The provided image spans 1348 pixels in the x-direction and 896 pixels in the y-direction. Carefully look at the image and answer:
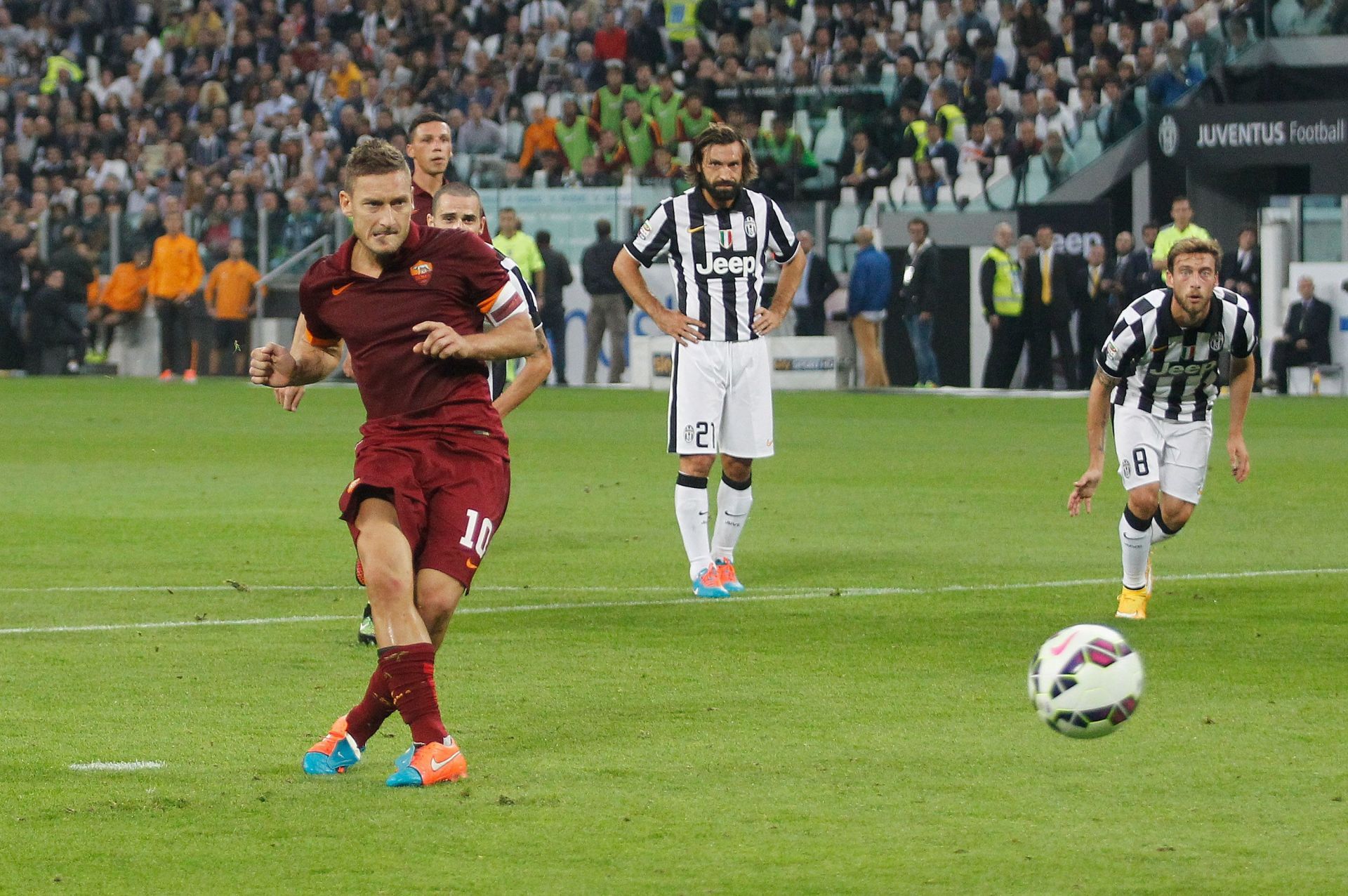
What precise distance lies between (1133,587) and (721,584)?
1951 millimetres

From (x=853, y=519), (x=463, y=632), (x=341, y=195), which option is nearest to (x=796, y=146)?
(x=853, y=519)

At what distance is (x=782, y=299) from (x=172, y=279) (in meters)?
22.4

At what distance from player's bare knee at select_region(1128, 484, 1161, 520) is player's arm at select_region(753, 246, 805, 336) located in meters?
1.96

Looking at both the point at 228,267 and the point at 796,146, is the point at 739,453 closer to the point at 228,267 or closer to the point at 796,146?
the point at 796,146

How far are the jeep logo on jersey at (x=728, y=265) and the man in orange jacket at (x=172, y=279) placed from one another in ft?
71.7

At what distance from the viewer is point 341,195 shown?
6.41 metres

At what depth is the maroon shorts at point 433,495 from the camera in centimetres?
616

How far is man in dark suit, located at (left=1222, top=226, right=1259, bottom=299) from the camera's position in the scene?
25.3m

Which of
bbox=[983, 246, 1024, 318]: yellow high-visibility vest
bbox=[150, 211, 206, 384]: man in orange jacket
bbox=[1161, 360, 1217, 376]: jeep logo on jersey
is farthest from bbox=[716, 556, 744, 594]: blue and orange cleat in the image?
bbox=[150, 211, 206, 384]: man in orange jacket

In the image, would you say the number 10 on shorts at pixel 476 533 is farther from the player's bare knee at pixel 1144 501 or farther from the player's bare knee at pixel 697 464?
the player's bare knee at pixel 697 464

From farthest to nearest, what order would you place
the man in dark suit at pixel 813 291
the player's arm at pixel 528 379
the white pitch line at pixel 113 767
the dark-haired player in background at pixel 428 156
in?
the man in dark suit at pixel 813 291 → the dark-haired player in background at pixel 428 156 → the player's arm at pixel 528 379 → the white pitch line at pixel 113 767

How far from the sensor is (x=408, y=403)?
635 centimetres

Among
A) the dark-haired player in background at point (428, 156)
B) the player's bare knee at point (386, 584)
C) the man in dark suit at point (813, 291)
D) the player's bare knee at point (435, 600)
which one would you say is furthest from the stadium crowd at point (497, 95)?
the player's bare knee at point (386, 584)

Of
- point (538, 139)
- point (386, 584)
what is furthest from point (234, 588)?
point (538, 139)
